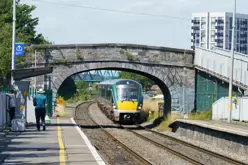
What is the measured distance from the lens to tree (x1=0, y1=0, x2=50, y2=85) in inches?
1484

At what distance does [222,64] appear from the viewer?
40.0 m

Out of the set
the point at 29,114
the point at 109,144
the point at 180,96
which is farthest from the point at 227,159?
the point at 180,96

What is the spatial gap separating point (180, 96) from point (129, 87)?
692 cm

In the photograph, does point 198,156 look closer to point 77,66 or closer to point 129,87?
point 129,87

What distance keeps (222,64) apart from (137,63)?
7896 mm

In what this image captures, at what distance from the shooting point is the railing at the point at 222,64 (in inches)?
1437

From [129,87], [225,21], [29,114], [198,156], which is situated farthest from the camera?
[225,21]

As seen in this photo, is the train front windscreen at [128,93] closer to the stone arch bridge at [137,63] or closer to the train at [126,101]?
the train at [126,101]

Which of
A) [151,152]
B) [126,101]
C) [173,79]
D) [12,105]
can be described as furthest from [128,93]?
[151,152]

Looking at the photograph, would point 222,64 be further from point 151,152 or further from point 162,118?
point 151,152

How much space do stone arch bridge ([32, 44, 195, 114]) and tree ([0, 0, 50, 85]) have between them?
266 cm

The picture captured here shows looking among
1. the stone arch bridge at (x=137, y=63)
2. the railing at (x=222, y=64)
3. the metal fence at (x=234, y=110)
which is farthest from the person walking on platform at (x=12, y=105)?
the stone arch bridge at (x=137, y=63)

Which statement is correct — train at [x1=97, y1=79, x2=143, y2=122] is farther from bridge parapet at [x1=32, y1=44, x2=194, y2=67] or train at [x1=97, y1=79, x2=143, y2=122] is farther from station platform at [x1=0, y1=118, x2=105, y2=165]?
station platform at [x1=0, y1=118, x2=105, y2=165]

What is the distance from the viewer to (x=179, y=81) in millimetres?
45906
